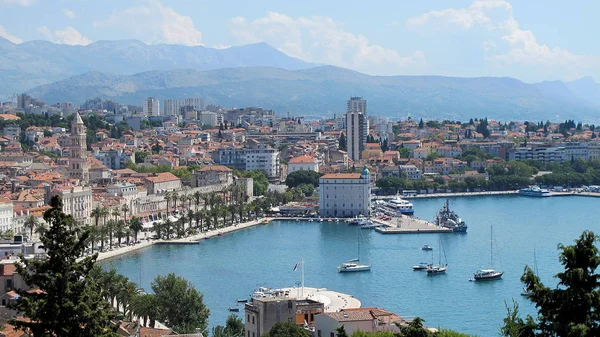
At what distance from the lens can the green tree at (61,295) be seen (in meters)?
6.84

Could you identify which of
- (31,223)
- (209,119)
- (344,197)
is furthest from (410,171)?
(209,119)

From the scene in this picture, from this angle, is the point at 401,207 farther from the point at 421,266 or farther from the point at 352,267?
the point at 352,267

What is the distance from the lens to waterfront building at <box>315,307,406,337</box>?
41.4ft

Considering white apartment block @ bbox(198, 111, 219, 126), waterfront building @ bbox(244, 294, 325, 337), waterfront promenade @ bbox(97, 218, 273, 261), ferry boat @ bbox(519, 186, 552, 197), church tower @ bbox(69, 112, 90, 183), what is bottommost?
waterfront promenade @ bbox(97, 218, 273, 261)

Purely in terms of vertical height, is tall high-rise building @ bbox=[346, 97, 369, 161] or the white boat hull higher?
tall high-rise building @ bbox=[346, 97, 369, 161]

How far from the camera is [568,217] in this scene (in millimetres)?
39688

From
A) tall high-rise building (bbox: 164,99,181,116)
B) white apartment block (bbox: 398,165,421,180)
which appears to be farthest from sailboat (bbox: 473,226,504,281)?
tall high-rise building (bbox: 164,99,181,116)

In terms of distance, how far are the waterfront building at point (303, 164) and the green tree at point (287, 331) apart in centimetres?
3965

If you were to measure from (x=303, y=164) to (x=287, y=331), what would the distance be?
132 feet

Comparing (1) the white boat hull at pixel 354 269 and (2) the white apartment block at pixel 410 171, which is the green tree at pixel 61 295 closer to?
(1) the white boat hull at pixel 354 269

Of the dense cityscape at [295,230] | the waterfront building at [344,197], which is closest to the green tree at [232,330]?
Answer: the dense cityscape at [295,230]

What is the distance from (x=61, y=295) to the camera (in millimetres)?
6879

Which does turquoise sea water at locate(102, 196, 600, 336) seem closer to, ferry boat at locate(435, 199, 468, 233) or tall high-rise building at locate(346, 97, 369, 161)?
ferry boat at locate(435, 199, 468, 233)

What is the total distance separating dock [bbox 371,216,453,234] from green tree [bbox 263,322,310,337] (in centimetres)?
2233
